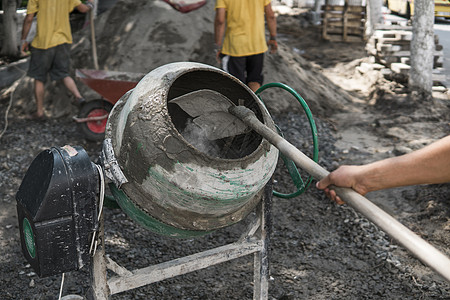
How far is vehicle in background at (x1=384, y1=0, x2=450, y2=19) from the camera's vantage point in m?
14.3

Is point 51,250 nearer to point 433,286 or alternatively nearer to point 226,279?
point 226,279

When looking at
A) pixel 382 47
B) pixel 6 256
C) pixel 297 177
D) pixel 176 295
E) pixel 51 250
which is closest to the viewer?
pixel 51 250

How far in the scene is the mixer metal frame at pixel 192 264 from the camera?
8.25 feet

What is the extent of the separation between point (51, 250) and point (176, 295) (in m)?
1.27

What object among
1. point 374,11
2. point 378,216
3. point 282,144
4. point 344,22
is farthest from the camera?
point 344,22

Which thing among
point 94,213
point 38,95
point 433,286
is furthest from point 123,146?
point 38,95

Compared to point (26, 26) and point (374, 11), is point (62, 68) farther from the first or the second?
point (374, 11)

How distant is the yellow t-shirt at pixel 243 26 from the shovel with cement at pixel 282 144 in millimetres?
2660

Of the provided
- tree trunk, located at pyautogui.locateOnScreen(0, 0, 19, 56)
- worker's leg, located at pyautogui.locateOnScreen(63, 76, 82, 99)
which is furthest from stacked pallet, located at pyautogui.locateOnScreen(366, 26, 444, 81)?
tree trunk, located at pyautogui.locateOnScreen(0, 0, 19, 56)

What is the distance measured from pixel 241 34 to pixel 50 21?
2.18m

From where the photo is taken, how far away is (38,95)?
20.4 feet

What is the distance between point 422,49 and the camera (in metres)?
7.09

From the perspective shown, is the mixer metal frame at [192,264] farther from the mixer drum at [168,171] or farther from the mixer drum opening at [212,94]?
the mixer drum opening at [212,94]

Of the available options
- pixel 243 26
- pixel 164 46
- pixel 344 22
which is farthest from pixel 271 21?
pixel 344 22
